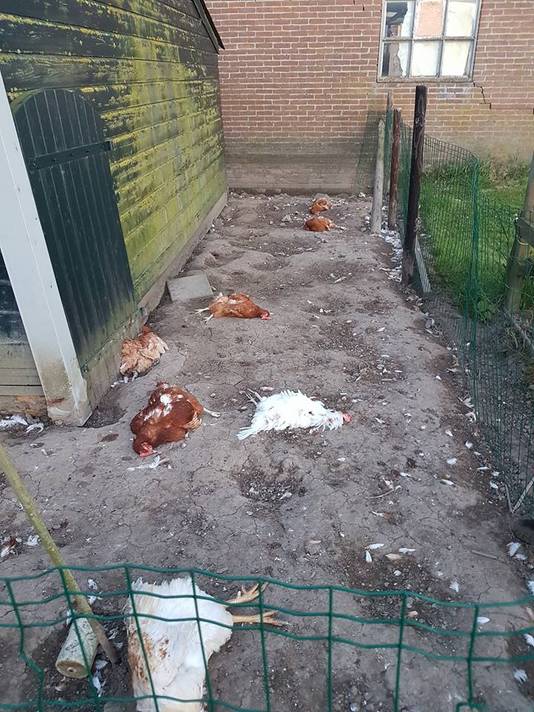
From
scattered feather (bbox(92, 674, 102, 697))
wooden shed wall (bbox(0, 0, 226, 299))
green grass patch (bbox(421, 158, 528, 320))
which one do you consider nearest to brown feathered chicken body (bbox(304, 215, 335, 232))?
green grass patch (bbox(421, 158, 528, 320))

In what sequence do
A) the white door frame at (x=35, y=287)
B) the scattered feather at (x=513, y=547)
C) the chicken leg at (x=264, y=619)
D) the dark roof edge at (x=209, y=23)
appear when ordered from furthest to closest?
the dark roof edge at (x=209, y=23) < the white door frame at (x=35, y=287) < the scattered feather at (x=513, y=547) < the chicken leg at (x=264, y=619)

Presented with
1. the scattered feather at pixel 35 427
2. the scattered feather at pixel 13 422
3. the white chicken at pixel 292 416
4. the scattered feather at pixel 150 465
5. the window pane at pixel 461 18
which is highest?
the window pane at pixel 461 18

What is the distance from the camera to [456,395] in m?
4.50

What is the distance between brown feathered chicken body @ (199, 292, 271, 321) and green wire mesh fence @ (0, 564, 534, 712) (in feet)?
11.8

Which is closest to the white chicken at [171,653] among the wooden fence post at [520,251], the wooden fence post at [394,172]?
the wooden fence post at [520,251]

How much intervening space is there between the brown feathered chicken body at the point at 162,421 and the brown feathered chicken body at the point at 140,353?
0.92 meters

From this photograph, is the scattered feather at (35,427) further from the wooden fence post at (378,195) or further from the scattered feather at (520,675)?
the wooden fence post at (378,195)

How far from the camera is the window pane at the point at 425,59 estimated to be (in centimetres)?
1005

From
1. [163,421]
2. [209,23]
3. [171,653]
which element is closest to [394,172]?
[209,23]

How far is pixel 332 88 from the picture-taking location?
10.5m

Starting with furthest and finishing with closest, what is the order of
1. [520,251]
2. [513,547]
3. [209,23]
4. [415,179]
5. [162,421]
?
[209,23] → [415,179] → [520,251] → [162,421] → [513,547]

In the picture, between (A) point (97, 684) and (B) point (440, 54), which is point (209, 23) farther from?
(A) point (97, 684)

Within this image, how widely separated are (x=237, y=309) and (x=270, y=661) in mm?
3974

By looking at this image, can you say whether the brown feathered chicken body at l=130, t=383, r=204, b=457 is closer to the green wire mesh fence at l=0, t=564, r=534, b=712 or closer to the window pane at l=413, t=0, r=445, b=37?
the green wire mesh fence at l=0, t=564, r=534, b=712
